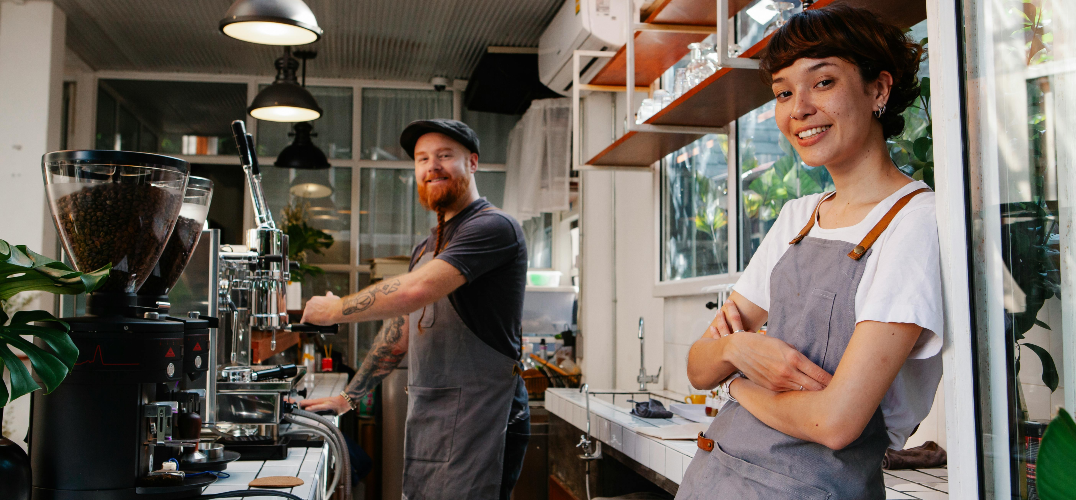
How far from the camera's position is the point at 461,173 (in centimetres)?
235

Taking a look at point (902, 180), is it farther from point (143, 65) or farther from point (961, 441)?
point (143, 65)

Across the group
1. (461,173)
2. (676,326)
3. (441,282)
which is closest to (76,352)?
(441,282)

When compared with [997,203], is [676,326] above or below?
below

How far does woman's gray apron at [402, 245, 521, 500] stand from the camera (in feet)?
6.86

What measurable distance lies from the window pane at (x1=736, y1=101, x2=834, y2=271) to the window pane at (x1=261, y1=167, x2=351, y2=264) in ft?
13.7

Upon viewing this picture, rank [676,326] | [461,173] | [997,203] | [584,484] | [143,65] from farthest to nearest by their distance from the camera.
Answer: [143,65] < [676,326] < [584,484] < [461,173] < [997,203]

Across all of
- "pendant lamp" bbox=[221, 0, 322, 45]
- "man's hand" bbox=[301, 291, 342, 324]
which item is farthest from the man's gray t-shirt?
"pendant lamp" bbox=[221, 0, 322, 45]

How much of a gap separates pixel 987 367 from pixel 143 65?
656cm

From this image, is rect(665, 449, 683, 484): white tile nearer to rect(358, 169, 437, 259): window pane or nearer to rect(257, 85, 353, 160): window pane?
rect(358, 169, 437, 259): window pane

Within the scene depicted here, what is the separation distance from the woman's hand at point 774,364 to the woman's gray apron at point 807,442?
1.3 inches

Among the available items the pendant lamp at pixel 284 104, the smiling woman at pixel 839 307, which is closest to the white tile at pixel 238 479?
the smiling woman at pixel 839 307

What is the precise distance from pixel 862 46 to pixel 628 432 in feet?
5.28

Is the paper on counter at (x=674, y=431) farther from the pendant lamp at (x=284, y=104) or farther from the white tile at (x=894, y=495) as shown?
the pendant lamp at (x=284, y=104)

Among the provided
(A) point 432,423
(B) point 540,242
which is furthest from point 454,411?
(B) point 540,242
